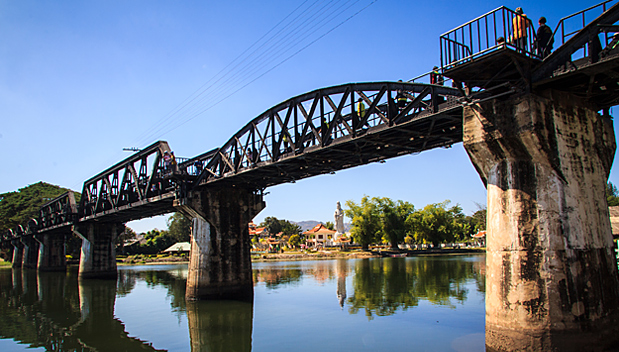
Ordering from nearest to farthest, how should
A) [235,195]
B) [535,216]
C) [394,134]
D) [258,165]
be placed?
[535,216], [394,134], [258,165], [235,195]

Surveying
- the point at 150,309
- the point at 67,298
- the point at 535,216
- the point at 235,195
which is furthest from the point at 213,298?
the point at 535,216

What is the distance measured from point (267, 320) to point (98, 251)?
45055 millimetres

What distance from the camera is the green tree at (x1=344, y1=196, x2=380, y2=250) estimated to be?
11469 cm

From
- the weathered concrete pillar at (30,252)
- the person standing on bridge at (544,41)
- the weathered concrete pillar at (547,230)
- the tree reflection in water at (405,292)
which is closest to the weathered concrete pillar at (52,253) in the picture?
the weathered concrete pillar at (30,252)

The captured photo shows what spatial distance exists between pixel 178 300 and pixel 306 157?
19976mm

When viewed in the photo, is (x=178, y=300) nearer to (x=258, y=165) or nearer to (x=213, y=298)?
(x=213, y=298)

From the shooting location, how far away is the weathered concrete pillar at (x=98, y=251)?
6012 cm

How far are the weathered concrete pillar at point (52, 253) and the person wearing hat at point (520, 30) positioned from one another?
91684 millimetres

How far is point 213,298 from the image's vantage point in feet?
109

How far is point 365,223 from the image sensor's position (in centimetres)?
11550

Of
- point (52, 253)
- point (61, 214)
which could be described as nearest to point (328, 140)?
point (61, 214)

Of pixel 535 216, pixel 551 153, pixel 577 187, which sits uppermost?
pixel 551 153

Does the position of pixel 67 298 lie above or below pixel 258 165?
below

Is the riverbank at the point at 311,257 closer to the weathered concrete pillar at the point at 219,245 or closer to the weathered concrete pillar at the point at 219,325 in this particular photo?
the weathered concrete pillar at the point at 219,245
